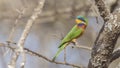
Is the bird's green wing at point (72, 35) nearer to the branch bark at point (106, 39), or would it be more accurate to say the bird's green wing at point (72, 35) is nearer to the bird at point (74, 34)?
the bird at point (74, 34)

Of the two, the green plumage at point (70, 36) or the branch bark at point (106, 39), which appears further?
the green plumage at point (70, 36)

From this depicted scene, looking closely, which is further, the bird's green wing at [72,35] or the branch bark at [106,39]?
the bird's green wing at [72,35]

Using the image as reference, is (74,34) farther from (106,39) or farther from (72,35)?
(106,39)

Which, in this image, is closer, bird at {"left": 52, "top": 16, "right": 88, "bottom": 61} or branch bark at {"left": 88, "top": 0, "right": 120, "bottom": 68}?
branch bark at {"left": 88, "top": 0, "right": 120, "bottom": 68}

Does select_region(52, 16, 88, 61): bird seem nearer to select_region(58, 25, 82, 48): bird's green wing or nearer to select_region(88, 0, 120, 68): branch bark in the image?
select_region(58, 25, 82, 48): bird's green wing

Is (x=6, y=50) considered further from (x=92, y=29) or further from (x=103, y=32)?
(x=92, y=29)

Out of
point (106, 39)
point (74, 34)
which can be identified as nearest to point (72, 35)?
point (74, 34)

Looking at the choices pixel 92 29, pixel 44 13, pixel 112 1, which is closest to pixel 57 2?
pixel 44 13

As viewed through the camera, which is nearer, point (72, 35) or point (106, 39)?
point (106, 39)

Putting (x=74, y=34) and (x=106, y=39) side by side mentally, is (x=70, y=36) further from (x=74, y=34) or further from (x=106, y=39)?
(x=106, y=39)

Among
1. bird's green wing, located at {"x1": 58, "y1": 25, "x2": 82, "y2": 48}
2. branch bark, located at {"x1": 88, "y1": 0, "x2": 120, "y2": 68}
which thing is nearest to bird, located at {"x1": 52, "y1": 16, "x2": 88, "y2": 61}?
bird's green wing, located at {"x1": 58, "y1": 25, "x2": 82, "y2": 48}

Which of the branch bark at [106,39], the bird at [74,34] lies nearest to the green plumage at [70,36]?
the bird at [74,34]
